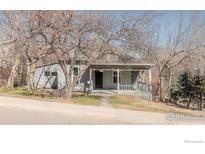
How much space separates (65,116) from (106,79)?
18.7m

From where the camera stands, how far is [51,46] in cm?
1855

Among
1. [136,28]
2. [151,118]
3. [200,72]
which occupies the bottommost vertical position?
[151,118]

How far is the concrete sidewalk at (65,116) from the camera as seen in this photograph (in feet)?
34.6

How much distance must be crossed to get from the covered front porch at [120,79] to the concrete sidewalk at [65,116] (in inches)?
571

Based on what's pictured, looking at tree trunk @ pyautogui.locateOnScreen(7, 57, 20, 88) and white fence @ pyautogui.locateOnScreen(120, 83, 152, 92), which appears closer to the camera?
white fence @ pyautogui.locateOnScreen(120, 83, 152, 92)

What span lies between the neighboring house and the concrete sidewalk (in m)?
14.2

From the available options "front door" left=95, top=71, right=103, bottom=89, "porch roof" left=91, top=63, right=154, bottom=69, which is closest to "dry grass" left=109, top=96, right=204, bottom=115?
"porch roof" left=91, top=63, right=154, bottom=69

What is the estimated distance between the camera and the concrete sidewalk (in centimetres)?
1053

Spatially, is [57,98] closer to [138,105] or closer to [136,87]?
[138,105]

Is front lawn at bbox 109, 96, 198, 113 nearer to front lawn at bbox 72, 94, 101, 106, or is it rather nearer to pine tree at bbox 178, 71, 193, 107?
front lawn at bbox 72, 94, 101, 106

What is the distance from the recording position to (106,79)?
98.3 ft
